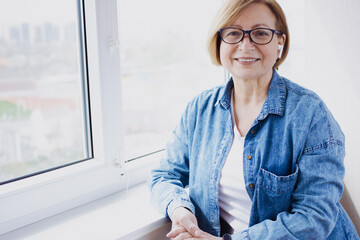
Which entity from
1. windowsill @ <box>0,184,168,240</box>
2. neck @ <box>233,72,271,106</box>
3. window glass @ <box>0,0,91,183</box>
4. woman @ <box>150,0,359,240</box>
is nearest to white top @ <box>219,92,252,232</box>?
woman @ <box>150,0,359,240</box>

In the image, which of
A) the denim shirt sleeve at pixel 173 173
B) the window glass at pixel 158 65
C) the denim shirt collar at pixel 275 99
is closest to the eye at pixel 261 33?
the denim shirt collar at pixel 275 99

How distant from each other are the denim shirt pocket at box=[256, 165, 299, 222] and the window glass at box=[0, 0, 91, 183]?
2.17ft

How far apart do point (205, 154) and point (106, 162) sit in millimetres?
390

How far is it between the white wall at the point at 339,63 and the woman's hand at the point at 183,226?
720 millimetres

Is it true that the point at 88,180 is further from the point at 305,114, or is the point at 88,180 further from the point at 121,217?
the point at 305,114

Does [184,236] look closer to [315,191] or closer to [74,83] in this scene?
[315,191]

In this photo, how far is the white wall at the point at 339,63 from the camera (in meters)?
1.35

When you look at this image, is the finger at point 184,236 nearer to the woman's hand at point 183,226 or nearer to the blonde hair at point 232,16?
the woman's hand at point 183,226

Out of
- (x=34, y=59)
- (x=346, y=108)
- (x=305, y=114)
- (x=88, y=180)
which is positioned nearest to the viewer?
(x=305, y=114)

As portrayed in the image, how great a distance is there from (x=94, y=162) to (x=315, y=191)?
30.8 inches

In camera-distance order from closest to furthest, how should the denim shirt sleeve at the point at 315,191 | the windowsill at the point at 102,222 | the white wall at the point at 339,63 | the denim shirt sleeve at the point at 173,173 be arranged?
the denim shirt sleeve at the point at 315,191, the windowsill at the point at 102,222, the denim shirt sleeve at the point at 173,173, the white wall at the point at 339,63

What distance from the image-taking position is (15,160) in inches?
45.7

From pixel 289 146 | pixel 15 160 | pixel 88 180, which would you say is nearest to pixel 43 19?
pixel 15 160

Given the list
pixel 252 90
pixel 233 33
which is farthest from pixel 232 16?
pixel 252 90
